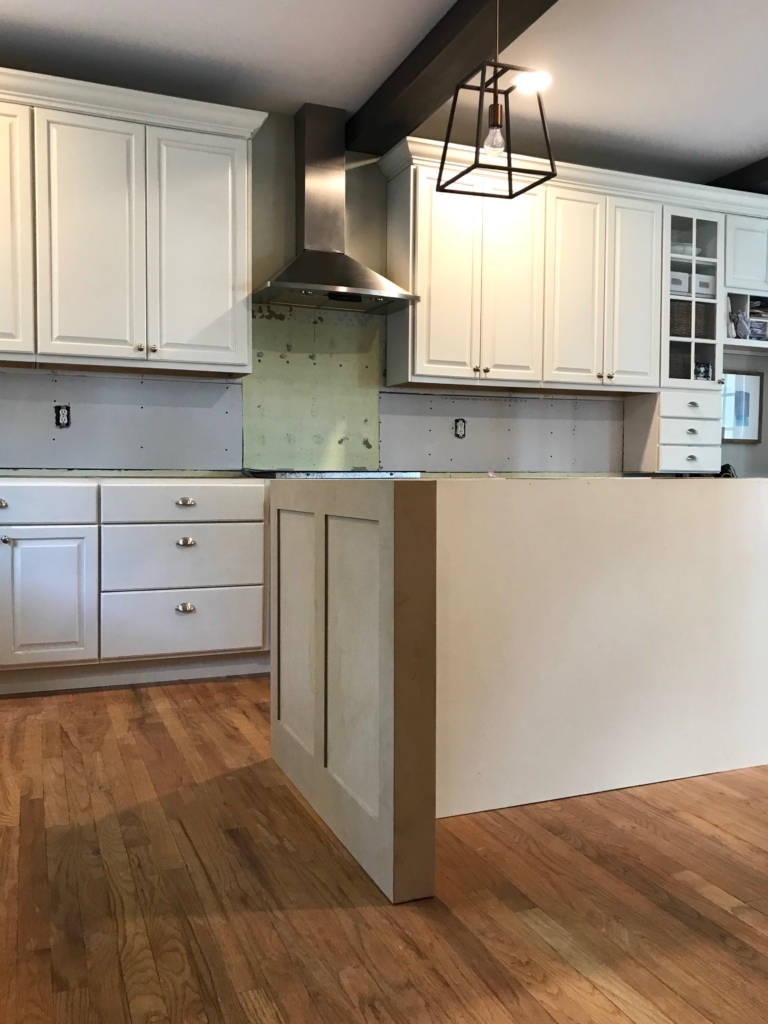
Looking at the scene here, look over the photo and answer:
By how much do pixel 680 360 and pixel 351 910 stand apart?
3.78 metres

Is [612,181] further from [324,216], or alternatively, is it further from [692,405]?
[324,216]

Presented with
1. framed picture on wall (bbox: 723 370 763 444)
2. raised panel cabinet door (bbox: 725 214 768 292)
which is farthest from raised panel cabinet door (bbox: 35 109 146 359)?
framed picture on wall (bbox: 723 370 763 444)

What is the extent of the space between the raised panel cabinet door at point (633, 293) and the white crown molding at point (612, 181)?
74 mm

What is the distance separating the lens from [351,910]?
151 centimetres

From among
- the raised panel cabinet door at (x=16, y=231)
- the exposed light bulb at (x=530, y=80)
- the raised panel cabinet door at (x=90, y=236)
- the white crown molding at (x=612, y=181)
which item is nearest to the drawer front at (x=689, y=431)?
the white crown molding at (x=612, y=181)

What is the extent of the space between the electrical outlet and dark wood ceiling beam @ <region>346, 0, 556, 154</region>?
183cm

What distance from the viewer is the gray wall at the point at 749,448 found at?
16.7 feet

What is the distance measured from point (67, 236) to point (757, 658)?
2.87m

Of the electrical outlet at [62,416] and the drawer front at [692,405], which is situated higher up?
the drawer front at [692,405]

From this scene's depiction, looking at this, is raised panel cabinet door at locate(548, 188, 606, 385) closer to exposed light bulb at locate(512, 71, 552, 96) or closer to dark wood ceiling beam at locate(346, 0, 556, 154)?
dark wood ceiling beam at locate(346, 0, 556, 154)

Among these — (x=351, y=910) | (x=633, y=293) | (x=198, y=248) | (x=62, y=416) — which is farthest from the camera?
(x=633, y=293)

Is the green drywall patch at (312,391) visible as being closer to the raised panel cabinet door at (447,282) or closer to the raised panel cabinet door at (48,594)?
the raised panel cabinet door at (447,282)

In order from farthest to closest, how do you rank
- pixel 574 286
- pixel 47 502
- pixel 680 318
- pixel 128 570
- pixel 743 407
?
pixel 743 407 < pixel 680 318 < pixel 574 286 < pixel 128 570 < pixel 47 502

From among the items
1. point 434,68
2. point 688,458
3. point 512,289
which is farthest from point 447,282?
point 688,458
